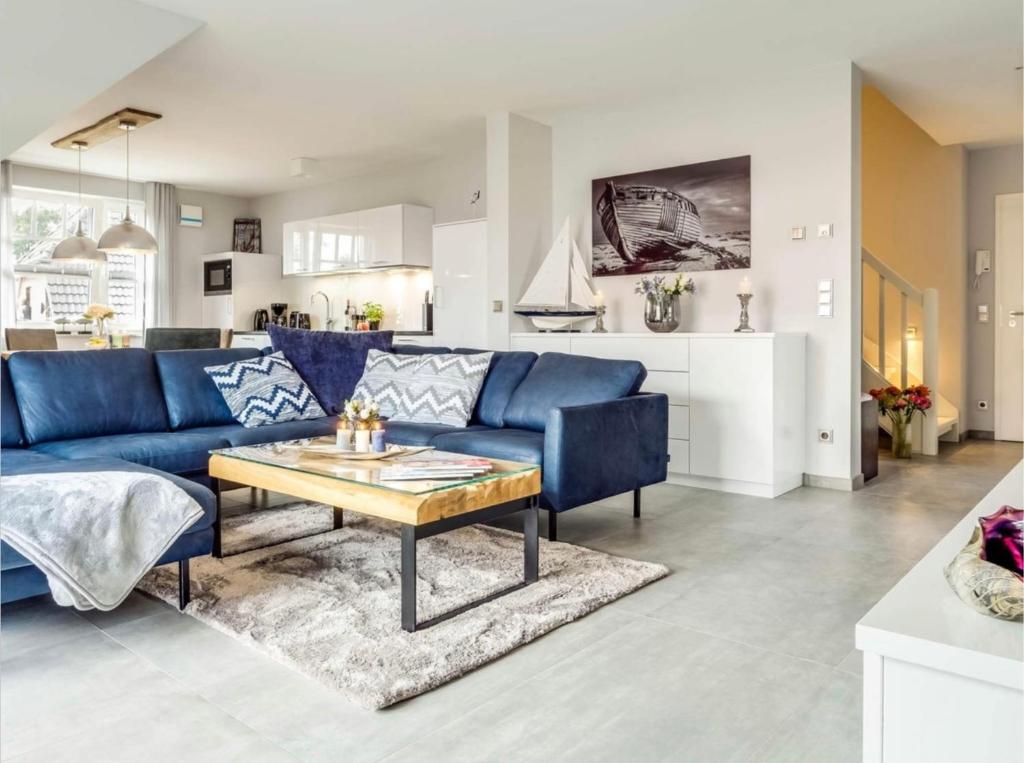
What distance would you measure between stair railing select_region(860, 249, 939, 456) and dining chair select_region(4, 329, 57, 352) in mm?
6224

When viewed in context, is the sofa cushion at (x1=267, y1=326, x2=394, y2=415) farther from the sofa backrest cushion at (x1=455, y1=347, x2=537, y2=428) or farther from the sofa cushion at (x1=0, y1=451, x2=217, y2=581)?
the sofa cushion at (x1=0, y1=451, x2=217, y2=581)

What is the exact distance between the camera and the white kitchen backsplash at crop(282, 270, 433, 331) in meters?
7.64

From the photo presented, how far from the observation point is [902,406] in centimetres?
579

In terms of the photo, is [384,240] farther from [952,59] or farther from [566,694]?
[566,694]

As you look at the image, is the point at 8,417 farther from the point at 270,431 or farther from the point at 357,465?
the point at 357,465

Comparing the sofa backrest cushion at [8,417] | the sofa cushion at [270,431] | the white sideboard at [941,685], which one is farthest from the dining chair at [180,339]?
the white sideboard at [941,685]

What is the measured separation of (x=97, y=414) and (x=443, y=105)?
10.4ft

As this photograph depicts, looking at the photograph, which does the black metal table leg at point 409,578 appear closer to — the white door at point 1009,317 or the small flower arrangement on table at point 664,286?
the small flower arrangement on table at point 664,286

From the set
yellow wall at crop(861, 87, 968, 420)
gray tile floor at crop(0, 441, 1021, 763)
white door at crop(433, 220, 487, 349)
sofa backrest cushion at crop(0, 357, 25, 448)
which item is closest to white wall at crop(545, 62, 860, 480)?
white door at crop(433, 220, 487, 349)

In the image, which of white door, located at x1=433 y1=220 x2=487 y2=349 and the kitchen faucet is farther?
the kitchen faucet

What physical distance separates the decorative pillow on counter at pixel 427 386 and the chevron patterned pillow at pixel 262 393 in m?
0.34

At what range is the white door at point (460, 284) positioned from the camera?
231 inches

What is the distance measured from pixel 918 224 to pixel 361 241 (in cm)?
510

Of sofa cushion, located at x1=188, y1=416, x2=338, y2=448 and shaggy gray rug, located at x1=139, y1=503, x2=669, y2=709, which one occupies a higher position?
sofa cushion, located at x1=188, y1=416, x2=338, y2=448
